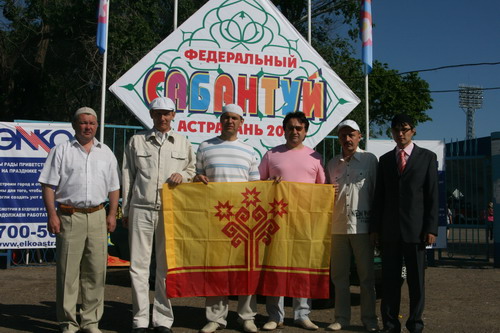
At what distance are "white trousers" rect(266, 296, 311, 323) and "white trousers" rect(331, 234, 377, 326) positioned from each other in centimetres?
31

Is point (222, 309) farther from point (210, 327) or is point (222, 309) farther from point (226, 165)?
point (226, 165)

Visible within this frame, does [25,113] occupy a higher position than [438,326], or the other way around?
[25,113]

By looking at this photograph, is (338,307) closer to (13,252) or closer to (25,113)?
(13,252)

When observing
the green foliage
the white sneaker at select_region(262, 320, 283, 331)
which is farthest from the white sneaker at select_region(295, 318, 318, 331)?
the green foliage

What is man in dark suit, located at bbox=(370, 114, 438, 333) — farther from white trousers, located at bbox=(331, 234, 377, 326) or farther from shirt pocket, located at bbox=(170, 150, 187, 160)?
shirt pocket, located at bbox=(170, 150, 187, 160)

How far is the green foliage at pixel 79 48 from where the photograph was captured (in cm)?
1842

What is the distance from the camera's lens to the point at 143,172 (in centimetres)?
522

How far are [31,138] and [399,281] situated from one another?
6.73 meters

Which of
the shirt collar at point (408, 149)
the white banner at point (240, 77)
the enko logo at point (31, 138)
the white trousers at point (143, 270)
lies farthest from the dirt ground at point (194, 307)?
the white banner at point (240, 77)

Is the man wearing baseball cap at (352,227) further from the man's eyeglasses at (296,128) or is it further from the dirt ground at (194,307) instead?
the man's eyeglasses at (296,128)

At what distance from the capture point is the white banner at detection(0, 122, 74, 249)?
941cm

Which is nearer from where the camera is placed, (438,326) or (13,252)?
(438,326)

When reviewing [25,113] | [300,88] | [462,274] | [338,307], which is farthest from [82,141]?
[25,113]

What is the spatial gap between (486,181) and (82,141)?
912 centimetres
